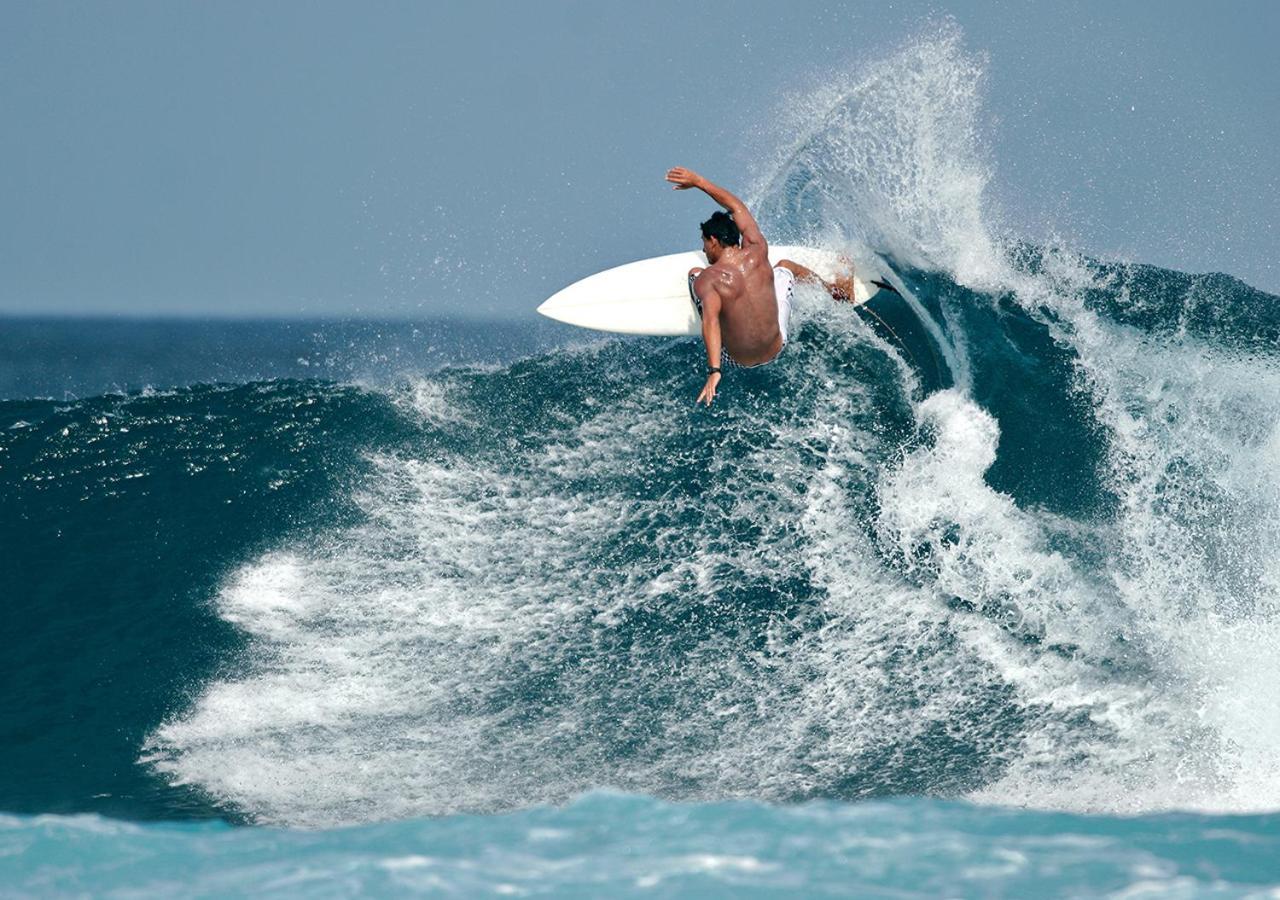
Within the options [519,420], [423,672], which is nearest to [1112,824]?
[423,672]

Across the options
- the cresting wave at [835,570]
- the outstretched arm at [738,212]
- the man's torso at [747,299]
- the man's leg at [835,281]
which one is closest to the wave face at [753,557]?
the cresting wave at [835,570]

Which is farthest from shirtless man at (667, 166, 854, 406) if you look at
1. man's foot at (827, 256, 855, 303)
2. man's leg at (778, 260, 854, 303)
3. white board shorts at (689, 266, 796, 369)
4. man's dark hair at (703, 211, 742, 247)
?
man's foot at (827, 256, 855, 303)

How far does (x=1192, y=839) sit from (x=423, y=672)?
346cm

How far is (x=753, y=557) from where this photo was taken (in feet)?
18.8

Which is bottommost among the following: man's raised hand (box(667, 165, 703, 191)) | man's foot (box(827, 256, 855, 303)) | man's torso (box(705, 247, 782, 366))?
man's torso (box(705, 247, 782, 366))

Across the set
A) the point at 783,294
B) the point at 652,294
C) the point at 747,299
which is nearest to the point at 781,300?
the point at 783,294

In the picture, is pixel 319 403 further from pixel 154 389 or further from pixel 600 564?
pixel 600 564

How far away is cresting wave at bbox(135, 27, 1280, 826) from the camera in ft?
17.3

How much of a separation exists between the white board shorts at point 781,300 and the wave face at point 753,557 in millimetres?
170

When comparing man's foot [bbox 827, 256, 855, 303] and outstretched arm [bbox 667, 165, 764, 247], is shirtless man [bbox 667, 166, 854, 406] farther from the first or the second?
man's foot [bbox 827, 256, 855, 303]

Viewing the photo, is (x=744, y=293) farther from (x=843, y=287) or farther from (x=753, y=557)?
(x=753, y=557)

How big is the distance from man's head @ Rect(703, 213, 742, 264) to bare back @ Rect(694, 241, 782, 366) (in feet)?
0.14

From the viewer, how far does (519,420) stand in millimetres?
6367

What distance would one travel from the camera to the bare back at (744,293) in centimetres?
573
